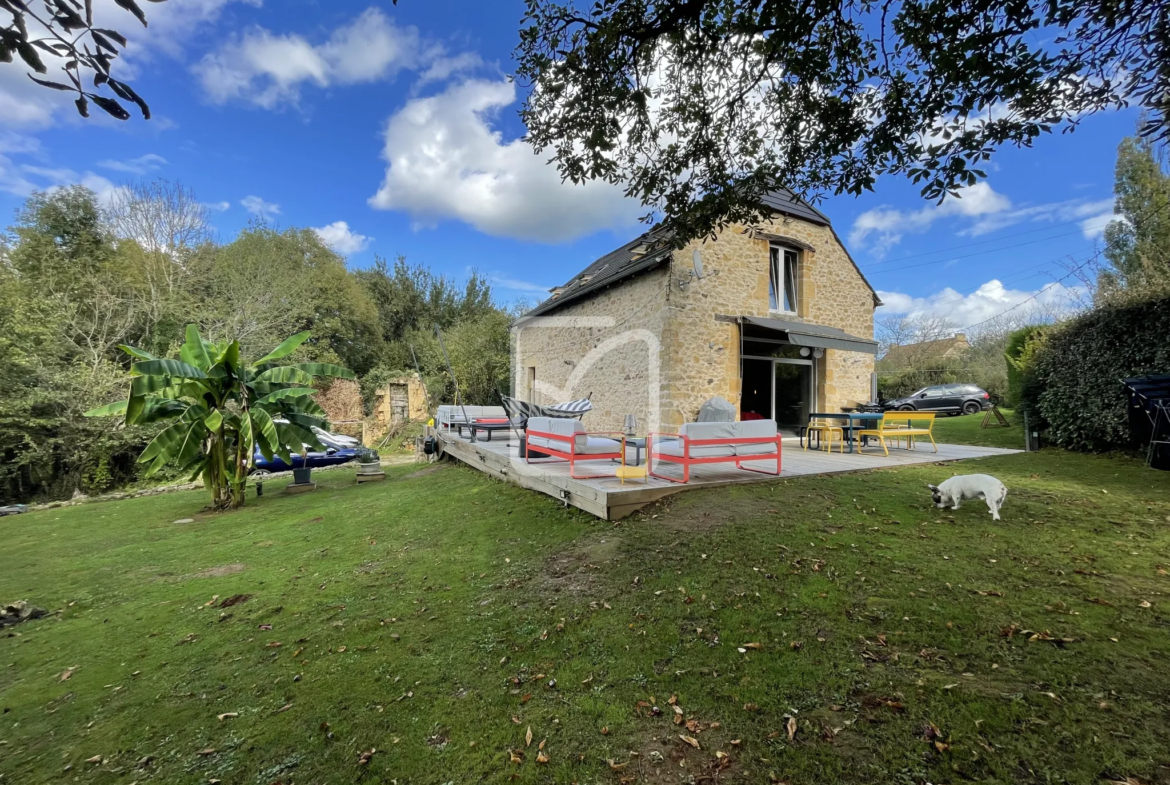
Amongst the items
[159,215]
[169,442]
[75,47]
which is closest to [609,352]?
[169,442]

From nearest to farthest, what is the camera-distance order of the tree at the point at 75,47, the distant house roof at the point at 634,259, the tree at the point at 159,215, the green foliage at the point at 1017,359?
the tree at the point at 75,47, the green foliage at the point at 1017,359, the distant house roof at the point at 634,259, the tree at the point at 159,215

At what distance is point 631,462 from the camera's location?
7.89 metres

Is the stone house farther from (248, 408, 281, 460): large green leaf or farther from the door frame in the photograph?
(248, 408, 281, 460): large green leaf

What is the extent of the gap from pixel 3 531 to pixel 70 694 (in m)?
9.85

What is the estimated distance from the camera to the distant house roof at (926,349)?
101ft

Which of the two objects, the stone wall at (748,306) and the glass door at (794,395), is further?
the glass door at (794,395)

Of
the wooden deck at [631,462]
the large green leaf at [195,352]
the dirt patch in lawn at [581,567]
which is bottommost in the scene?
the dirt patch in lawn at [581,567]

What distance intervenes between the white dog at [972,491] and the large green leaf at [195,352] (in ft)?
42.0

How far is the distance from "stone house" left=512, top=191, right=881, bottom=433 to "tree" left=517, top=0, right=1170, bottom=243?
4148mm

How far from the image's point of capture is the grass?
233 centimetres

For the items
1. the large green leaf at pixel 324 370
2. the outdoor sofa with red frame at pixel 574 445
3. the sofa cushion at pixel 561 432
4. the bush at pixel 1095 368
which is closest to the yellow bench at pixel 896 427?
the bush at pixel 1095 368

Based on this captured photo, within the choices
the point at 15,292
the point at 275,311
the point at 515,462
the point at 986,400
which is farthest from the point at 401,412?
the point at 986,400

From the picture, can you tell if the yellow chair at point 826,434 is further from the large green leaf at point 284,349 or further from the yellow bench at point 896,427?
the large green leaf at point 284,349

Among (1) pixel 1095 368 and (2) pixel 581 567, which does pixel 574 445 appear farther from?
(1) pixel 1095 368
